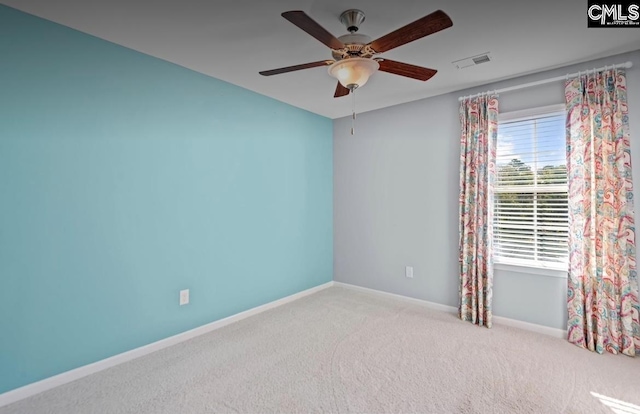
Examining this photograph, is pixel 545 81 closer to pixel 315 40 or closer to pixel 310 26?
pixel 315 40

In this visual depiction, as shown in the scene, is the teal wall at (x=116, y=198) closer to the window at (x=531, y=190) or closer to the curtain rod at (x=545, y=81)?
the curtain rod at (x=545, y=81)

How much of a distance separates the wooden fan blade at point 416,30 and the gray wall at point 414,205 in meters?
1.93

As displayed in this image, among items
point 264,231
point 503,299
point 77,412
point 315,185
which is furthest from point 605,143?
point 77,412

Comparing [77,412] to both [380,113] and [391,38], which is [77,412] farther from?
[380,113]

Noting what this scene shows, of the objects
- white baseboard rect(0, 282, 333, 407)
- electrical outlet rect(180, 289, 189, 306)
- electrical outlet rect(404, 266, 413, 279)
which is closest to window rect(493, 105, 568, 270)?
electrical outlet rect(404, 266, 413, 279)

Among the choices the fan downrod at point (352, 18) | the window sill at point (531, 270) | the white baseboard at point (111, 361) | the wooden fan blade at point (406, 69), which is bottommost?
the white baseboard at point (111, 361)

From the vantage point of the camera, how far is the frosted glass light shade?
197cm

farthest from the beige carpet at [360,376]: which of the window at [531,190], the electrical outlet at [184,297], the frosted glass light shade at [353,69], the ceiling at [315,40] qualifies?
the ceiling at [315,40]

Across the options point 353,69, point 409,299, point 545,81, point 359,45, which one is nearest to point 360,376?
point 409,299

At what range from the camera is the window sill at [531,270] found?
2825mm

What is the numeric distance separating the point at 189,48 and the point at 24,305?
2.10 meters

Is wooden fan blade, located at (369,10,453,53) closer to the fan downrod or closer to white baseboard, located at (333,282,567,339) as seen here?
the fan downrod

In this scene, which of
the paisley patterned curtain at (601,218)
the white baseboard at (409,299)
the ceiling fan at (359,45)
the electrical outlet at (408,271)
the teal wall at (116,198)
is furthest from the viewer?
the electrical outlet at (408,271)

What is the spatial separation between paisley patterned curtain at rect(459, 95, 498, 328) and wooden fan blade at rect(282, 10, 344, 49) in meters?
1.97
